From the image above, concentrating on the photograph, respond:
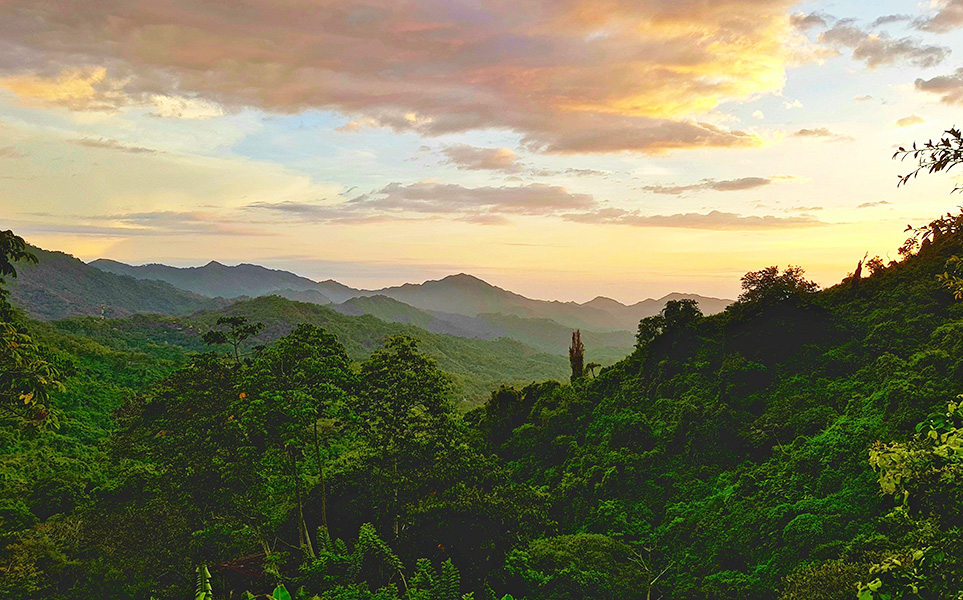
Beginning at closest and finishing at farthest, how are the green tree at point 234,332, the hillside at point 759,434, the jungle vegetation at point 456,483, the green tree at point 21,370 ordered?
the green tree at point 21,370 → the jungle vegetation at point 456,483 → the hillside at point 759,434 → the green tree at point 234,332

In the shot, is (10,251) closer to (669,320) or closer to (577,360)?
(669,320)

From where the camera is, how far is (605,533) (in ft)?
86.7

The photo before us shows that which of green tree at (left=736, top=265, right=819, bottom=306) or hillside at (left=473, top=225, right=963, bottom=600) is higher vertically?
green tree at (left=736, top=265, right=819, bottom=306)

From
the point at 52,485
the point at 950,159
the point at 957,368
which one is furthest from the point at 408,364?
the point at 52,485

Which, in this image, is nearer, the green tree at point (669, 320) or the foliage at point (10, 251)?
the foliage at point (10, 251)

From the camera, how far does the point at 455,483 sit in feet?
73.7

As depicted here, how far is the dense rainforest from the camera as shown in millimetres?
17594

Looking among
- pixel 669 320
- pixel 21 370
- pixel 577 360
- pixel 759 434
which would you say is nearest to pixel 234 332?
pixel 21 370

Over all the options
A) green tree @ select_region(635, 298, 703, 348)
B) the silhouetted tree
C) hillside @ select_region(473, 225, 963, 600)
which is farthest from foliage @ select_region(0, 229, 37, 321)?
the silhouetted tree

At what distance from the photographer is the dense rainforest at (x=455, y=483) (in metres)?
17.6

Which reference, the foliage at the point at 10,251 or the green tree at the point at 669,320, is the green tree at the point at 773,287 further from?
the foliage at the point at 10,251

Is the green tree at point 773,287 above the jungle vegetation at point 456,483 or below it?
above

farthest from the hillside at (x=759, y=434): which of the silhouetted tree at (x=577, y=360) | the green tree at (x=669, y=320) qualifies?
the silhouetted tree at (x=577, y=360)

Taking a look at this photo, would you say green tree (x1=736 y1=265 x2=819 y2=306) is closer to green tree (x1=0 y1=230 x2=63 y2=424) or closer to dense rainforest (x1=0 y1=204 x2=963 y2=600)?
dense rainforest (x1=0 y1=204 x2=963 y2=600)
